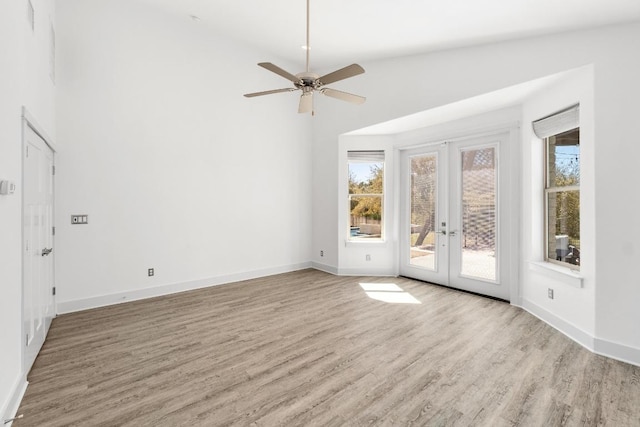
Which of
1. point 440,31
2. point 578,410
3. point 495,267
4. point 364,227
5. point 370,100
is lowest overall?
point 578,410

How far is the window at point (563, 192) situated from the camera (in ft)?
11.2

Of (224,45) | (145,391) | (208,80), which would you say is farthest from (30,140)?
(224,45)

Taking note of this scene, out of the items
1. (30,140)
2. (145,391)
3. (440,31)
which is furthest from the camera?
(440,31)

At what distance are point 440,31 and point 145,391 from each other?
477 centimetres

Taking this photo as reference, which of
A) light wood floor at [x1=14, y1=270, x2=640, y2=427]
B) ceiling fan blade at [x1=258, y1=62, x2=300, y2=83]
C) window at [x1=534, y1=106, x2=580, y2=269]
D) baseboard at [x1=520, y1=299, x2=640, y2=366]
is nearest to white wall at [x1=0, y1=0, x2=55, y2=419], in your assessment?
light wood floor at [x1=14, y1=270, x2=640, y2=427]

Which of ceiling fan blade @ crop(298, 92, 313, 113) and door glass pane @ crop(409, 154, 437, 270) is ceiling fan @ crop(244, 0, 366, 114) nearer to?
ceiling fan blade @ crop(298, 92, 313, 113)

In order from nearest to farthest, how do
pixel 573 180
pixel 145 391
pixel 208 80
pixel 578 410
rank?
pixel 578 410
pixel 145 391
pixel 573 180
pixel 208 80

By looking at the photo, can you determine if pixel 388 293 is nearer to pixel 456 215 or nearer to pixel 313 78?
pixel 456 215

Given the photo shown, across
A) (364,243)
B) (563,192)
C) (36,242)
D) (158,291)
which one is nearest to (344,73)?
(563,192)

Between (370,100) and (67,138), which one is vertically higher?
(370,100)

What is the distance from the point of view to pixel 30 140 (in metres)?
2.52

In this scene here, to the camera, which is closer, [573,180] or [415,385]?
[415,385]

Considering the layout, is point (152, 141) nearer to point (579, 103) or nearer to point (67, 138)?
point (67, 138)

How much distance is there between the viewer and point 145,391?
224cm
